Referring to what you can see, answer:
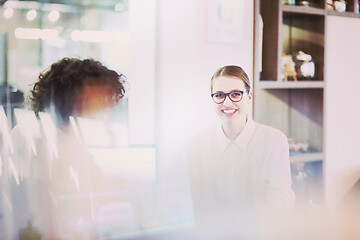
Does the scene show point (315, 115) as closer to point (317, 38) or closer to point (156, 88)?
point (317, 38)

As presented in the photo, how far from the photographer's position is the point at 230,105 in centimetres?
199

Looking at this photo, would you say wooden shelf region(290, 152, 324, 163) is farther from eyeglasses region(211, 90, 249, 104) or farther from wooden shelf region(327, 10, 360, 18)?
wooden shelf region(327, 10, 360, 18)

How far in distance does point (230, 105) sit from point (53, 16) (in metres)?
0.79

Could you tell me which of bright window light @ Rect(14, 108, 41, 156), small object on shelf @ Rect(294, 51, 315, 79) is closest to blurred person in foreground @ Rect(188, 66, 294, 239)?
small object on shelf @ Rect(294, 51, 315, 79)

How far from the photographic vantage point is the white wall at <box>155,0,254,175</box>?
1978mm

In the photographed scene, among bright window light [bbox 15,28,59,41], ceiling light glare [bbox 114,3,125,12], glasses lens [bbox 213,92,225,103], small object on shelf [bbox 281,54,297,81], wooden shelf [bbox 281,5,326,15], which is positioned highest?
wooden shelf [bbox 281,5,326,15]

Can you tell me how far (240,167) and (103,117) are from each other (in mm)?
635

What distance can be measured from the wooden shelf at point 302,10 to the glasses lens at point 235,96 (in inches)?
25.1

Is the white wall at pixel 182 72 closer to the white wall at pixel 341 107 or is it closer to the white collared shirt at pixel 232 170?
the white collared shirt at pixel 232 170

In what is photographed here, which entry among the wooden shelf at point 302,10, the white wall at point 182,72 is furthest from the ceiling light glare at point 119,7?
the wooden shelf at point 302,10

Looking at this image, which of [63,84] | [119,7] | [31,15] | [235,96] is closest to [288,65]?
[235,96]

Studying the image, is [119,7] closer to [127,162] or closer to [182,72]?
[182,72]

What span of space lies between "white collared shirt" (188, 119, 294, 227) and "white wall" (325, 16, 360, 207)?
813 mm

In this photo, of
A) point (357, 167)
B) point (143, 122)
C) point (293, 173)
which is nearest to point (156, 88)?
point (143, 122)
